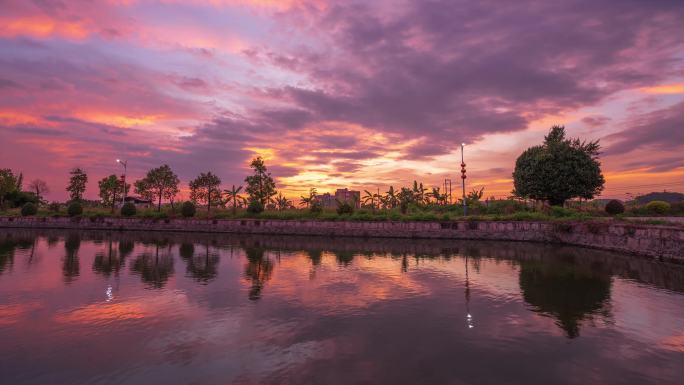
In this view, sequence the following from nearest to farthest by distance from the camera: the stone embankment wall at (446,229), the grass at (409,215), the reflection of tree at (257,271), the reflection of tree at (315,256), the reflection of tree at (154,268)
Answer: the reflection of tree at (257,271), the reflection of tree at (154,268), the stone embankment wall at (446,229), the reflection of tree at (315,256), the grass at (409,215)

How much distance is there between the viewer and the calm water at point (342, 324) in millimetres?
6930

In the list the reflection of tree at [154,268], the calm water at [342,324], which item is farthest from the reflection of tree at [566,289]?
the reflection of tree at [154,268]

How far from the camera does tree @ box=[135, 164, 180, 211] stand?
66.6 metres

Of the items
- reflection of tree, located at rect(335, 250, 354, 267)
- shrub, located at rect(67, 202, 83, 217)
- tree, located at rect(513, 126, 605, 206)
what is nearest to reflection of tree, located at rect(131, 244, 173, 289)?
reflection of tree, located at rect(335, 250, 354, 267)

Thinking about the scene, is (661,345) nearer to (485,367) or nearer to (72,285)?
(485,367)

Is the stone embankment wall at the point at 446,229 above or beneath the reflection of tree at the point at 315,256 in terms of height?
above

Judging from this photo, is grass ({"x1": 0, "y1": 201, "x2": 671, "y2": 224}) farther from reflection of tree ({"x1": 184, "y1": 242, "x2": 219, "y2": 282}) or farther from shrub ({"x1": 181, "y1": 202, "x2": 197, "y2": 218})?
reflection of tree ({"x1": 184, "y1": 242, "x2": 219, "y2": 282})

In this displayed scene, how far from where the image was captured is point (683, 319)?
10172 millimetres

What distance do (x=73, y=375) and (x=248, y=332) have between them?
3.65 metres

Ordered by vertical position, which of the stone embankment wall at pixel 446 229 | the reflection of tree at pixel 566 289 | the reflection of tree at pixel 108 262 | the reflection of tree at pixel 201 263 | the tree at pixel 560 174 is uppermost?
the tree at pixel 560 174

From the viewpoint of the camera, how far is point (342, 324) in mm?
9805

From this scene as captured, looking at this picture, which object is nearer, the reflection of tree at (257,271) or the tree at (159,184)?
the reflection of tree at (257,271)

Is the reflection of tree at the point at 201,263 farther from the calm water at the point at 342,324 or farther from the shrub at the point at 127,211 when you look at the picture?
the shrub at the point at 127,211

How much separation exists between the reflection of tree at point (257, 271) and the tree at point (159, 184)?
49304 millimetres
